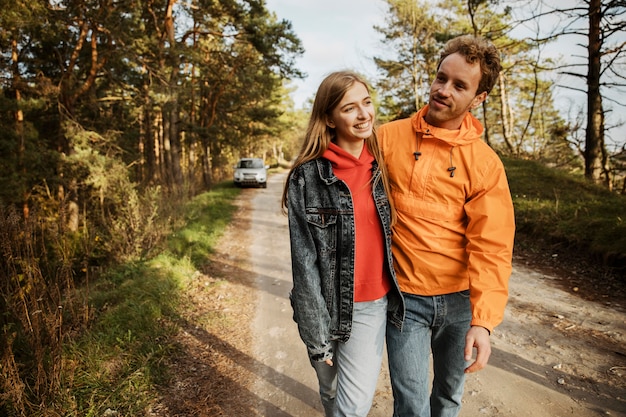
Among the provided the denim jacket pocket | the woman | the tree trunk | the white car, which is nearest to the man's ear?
the woman

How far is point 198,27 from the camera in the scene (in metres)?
14.8

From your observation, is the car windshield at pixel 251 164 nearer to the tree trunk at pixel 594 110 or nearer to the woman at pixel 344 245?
the tree trunk at pixel 594 110

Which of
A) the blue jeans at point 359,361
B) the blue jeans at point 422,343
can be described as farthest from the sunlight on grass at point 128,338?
the blue jeans at point 422,343

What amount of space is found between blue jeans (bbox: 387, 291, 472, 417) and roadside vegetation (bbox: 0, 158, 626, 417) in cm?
219

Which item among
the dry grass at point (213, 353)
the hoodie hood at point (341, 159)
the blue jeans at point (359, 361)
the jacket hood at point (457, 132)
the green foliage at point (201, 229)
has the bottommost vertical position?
the dry grass at point (213, 353)

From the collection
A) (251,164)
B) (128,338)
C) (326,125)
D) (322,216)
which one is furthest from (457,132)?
(251,164)

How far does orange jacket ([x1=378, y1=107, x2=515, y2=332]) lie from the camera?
1652mm

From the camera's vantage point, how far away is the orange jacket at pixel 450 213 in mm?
1652

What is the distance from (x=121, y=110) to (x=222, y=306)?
15605 millimetres

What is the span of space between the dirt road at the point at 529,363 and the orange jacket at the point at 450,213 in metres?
1.70

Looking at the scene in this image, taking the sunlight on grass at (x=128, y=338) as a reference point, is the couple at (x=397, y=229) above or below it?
above

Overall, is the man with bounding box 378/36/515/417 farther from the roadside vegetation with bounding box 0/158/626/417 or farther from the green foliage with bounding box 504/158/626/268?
the green foliage with bounding box 504/158/626/268

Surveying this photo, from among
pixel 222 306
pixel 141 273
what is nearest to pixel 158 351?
pixel 222 306

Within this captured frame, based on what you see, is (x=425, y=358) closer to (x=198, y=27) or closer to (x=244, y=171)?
(x=198, y=27)
